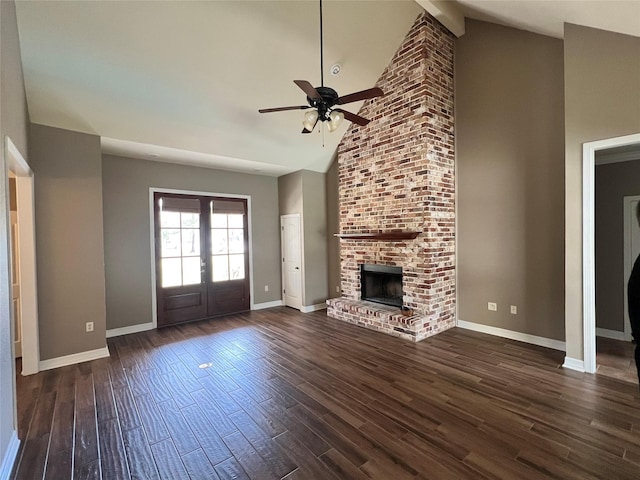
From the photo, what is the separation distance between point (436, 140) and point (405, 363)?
10.2 feet

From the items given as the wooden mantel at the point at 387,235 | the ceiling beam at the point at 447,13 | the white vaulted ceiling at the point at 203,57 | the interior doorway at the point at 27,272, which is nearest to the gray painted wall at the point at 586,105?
the white vaulted ceiling at the point at 203,57

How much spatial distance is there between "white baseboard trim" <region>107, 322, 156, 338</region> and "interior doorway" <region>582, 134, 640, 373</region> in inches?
233

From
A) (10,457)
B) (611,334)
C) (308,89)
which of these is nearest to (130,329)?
(10,457)

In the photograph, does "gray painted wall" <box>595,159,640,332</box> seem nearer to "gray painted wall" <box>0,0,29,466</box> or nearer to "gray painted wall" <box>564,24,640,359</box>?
"gray painted wall" <box>564,24,640,359</box>

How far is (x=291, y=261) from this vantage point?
6199mm

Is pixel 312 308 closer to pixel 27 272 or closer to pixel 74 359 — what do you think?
pixel 74 359

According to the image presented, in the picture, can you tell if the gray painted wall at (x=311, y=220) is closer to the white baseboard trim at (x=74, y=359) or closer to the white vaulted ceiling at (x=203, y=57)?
the white vaulted ceiling at (x=203, y=57)

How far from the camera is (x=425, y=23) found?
13.6 ft

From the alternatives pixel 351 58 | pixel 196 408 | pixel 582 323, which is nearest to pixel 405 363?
pixel 582 323

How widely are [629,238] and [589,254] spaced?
1.59 meters

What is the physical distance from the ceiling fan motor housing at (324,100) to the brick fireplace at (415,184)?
1.94m

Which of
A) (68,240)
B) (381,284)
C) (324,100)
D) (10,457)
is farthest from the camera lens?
(381,284)

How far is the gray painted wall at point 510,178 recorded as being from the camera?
361 cm

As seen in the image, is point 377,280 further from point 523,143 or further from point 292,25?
point 292,25
